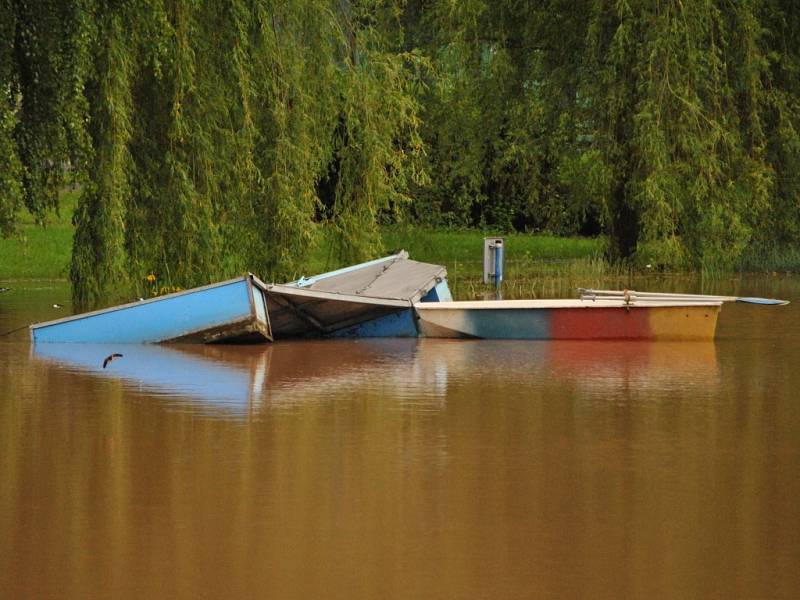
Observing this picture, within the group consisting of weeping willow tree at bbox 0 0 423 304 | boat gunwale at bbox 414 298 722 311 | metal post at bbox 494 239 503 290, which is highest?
weeping willow tree at bbox 0 0 423 304

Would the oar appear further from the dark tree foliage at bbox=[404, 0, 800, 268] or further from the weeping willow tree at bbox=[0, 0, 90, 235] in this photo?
the dark tree foliage at bbox=[404, 0, 800, 268]

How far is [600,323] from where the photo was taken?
53.4ft

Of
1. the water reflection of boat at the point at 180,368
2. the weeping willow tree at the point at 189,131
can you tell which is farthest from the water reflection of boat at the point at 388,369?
the weeping willow tree at the point at 189,131

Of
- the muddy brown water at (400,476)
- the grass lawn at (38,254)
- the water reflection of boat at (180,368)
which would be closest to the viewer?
the muddy brown water at (400,476)

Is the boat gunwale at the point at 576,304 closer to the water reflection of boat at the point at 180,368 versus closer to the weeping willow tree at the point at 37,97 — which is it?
the water reflection of boat at the point at 180,368

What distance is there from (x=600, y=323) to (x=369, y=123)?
218 inches

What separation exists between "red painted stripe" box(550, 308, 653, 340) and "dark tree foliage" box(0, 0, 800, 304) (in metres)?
3.87

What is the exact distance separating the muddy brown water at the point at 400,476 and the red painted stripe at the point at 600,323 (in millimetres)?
1324

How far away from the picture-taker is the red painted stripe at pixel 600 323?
1622 cm

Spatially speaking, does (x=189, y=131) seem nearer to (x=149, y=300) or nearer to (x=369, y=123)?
(x=149, y=300)

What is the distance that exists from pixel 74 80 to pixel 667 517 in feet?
30.6

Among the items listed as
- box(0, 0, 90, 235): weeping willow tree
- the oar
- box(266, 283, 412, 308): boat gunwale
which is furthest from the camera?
the oar

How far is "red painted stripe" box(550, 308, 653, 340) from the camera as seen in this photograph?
53.2ft

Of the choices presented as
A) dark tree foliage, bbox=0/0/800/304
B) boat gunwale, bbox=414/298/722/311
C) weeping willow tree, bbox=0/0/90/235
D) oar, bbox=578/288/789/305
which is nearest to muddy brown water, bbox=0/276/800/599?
boat gunwale, bbox=414/298/722/311
